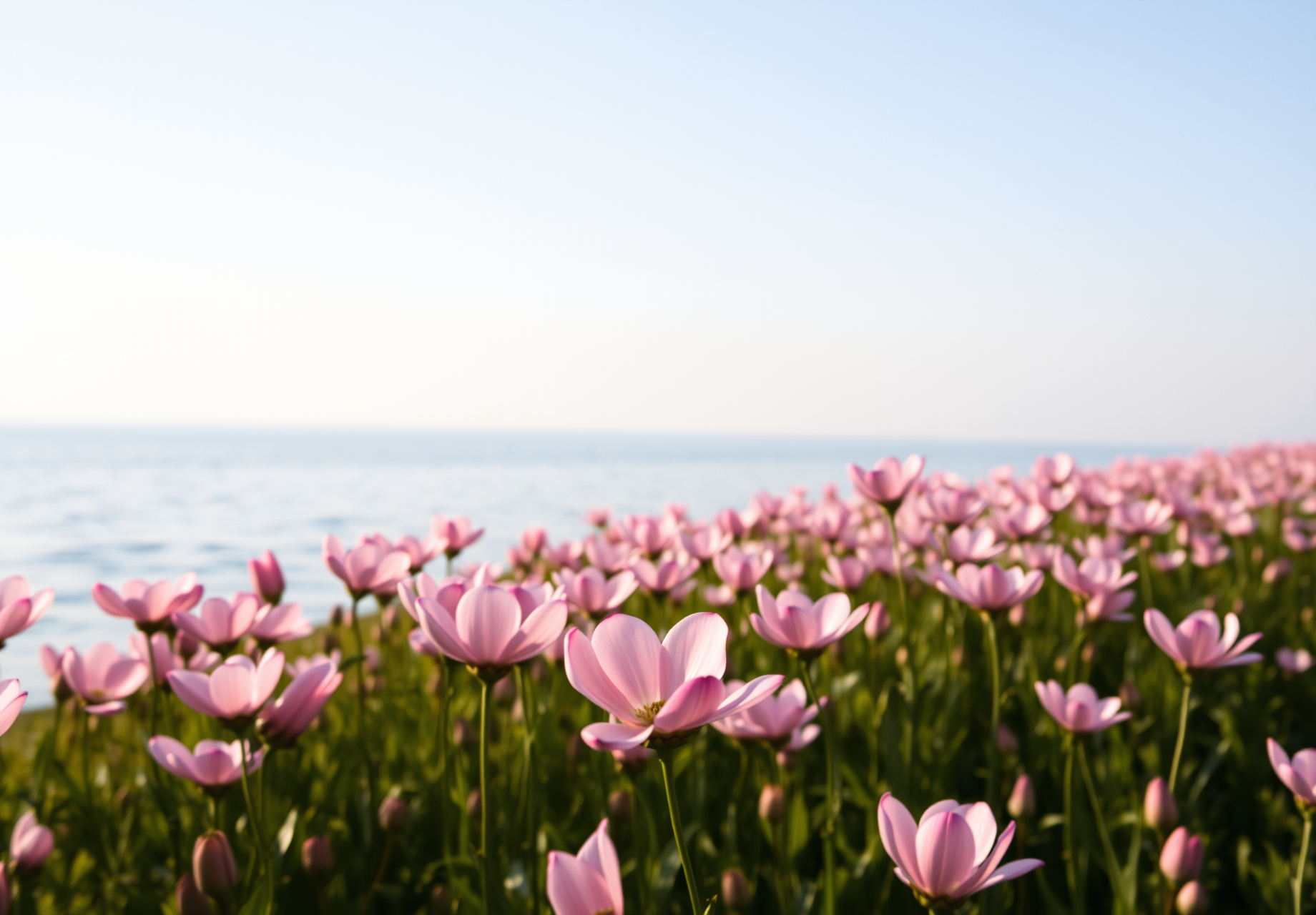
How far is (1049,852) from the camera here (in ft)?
8.91

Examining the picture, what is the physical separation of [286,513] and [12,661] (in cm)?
1351

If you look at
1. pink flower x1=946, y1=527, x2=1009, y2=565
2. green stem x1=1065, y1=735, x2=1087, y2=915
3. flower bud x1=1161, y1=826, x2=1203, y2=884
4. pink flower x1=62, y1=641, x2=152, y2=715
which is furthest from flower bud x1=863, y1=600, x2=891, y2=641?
pink flower x1=62, y1=641, x2=152, y2=715

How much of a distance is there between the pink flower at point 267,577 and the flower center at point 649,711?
1529 millimetres

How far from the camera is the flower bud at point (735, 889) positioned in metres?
1.70

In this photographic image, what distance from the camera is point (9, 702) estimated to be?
2.87ft

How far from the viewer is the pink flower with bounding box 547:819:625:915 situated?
3.09 ft

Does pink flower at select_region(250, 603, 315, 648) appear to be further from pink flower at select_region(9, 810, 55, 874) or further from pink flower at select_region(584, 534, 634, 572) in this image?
pink flower at select_region(584, 534, 634, 572)

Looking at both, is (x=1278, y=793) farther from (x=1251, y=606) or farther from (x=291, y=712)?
(x=291, y=712)

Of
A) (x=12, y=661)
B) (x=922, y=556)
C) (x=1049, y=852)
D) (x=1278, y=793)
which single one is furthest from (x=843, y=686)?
(x=12, y=661)

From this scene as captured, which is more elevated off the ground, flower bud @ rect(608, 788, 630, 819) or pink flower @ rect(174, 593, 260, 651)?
pink flower @ rect(174, 593, 260, 651)

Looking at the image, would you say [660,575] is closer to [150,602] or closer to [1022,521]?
[150,602]

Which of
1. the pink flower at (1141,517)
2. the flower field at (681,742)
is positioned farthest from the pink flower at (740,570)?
the pink flower at (1141,517)

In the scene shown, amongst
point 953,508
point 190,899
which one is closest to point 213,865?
point 190,899

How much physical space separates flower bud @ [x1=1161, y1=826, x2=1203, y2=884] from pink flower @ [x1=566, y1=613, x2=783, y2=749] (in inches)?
44.8
